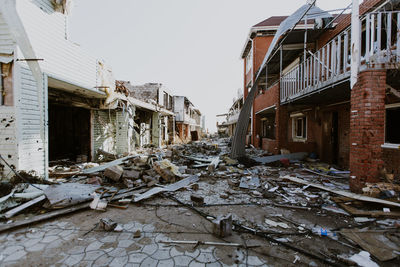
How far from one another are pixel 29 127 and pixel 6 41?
2.31 metres

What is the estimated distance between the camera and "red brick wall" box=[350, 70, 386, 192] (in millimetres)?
4020

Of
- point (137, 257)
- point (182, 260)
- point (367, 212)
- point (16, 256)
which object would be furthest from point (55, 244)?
point (367, 212)

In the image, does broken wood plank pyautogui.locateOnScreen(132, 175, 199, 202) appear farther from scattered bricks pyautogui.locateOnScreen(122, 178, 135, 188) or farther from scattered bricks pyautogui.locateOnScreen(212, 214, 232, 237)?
scattered bricks pyautogui.locateOnScreen(212, 214, 232, 237)

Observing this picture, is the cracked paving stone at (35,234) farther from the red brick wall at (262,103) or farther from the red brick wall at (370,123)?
the red brick wall at (262,103)

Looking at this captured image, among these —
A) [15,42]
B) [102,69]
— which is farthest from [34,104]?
[102,69]

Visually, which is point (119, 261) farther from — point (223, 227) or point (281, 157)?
point (281, 157)

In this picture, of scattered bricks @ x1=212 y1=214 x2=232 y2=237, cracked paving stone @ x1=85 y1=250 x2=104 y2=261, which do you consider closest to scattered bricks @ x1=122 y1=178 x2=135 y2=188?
cracked paving stone @ x1=85 y1=250 x2=104 y2=261

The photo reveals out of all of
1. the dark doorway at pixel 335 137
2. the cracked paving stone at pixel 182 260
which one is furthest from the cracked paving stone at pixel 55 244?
the dark doorway at pixel 335 137

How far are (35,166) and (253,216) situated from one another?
20.4ft

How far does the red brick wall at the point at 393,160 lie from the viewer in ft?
17.6

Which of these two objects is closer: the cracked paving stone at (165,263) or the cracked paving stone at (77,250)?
the cracked paving stone at (165,263)

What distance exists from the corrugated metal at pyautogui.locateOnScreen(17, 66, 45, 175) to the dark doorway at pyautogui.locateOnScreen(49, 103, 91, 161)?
13.8 feet

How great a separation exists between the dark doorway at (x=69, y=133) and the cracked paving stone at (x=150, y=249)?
870 cm

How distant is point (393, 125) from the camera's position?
5.56m
